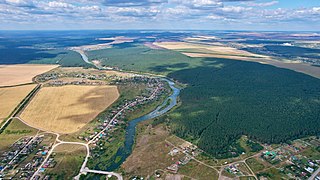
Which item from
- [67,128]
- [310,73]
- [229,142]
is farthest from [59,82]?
[310,73]

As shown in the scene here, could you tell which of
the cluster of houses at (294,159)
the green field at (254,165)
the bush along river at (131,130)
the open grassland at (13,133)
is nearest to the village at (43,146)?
the open grassland at (13,133)

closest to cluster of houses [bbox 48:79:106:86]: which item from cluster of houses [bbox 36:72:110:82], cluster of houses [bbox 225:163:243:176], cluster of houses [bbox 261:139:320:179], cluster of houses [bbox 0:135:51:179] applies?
cluster of houses [bbox 36:72:110:82]

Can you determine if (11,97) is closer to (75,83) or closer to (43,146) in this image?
(75,83)

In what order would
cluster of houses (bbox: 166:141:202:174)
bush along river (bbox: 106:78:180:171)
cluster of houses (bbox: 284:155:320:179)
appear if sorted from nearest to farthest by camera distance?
cluster of houses (bbox: 284:155:320:179) < cluster of houses (bbox: 166:141:202:174) < bush along river (bbox: 106:78:180:171)

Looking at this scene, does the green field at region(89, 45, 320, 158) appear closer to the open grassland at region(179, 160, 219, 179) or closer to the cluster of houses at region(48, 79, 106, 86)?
the open grassland at region(179, 160, 219, 179)

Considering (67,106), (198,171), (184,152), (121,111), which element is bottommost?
(198,171)

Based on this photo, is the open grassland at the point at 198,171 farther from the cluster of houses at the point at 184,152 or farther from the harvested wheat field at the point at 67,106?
the harvested wheat field at the point at 67,106

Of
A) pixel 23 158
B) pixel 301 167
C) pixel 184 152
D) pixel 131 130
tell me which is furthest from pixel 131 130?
pixel 301 167
